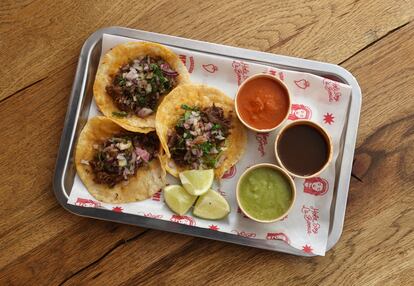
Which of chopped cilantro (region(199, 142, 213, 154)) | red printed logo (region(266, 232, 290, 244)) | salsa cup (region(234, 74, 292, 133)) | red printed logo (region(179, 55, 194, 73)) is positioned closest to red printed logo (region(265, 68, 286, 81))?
salsa cup (region(234, 74, 292, 133))

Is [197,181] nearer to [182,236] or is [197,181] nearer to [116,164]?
[182,236]

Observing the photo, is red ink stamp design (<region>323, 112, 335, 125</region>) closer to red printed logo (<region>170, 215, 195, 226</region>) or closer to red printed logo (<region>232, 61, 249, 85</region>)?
red printed logo (<region>232, 61, 249, 85</region>)

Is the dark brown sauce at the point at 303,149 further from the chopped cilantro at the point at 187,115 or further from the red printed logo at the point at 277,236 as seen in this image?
the chopped cilantro at the point at 187,115

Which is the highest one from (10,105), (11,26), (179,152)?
(11,26)

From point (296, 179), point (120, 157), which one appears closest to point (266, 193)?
point (296, 179)

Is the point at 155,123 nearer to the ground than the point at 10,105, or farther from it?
nearer to the ground

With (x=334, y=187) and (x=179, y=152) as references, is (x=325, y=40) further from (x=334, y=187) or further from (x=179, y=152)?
(x=179, y=152)

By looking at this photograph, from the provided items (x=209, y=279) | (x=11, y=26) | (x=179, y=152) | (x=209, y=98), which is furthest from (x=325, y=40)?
(x=11, y=26)
